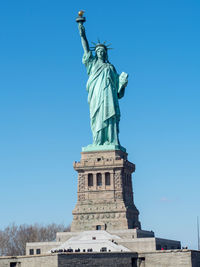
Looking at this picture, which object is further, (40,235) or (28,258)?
(40,235)

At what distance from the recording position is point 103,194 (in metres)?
67.0

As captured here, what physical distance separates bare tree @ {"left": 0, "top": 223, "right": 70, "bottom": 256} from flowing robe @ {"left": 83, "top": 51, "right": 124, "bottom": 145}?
20250 millimetres

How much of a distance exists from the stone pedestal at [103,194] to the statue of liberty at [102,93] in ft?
5.35

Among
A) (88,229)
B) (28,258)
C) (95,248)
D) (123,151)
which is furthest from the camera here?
(123,151)

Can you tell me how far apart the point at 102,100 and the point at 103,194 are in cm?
1032

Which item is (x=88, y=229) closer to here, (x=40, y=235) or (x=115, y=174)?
(x=115, y=174)

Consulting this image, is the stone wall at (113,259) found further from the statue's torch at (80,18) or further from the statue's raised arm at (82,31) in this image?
the statue's torch at (80,18)

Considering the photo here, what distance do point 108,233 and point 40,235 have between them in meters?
24.6

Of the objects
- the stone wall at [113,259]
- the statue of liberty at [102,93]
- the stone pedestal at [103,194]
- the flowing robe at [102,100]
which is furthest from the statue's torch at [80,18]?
the stone wall at [113,259]

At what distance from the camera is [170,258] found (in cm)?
5412

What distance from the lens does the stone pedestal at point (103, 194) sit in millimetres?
65438

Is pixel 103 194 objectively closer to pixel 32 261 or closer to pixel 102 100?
pixel 102 100

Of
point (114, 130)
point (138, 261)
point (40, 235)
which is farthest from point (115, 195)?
point (40, 235)

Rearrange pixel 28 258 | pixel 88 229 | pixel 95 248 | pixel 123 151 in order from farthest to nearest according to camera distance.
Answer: pixel 123 151 < pixel 88 229 < pixel 95 248 < pixel 28 258
